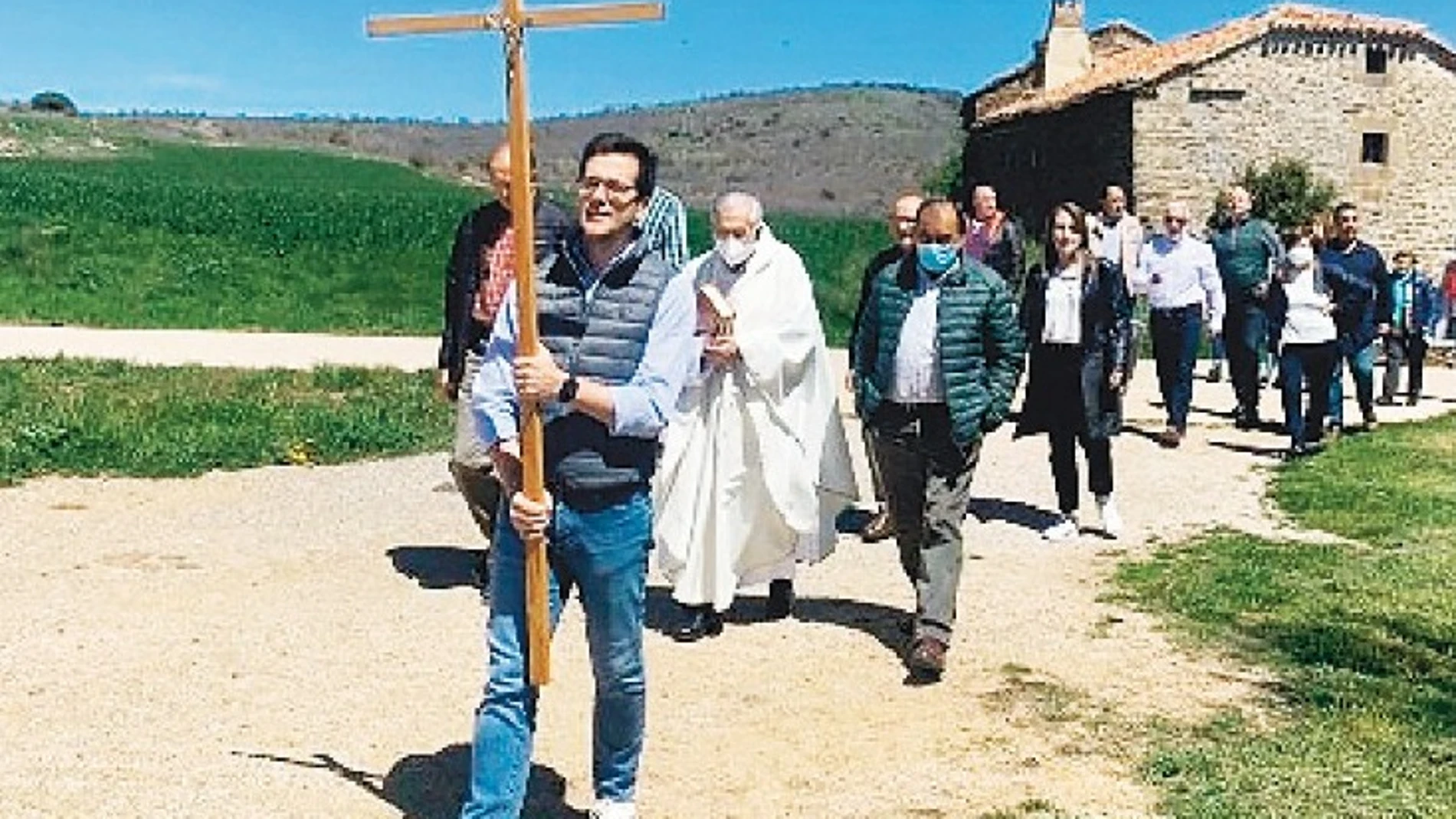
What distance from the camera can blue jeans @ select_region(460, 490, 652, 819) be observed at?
4.59 metres

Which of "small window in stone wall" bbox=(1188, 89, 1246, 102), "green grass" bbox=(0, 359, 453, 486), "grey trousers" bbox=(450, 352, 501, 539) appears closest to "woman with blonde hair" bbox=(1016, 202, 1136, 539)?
"grey trousers" bbox=(450, 352, 501, 539)

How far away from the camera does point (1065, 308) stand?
9617 mm

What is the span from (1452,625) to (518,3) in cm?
525

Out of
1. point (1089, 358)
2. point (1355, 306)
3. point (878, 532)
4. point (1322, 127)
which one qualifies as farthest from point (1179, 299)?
point (1322, 127)

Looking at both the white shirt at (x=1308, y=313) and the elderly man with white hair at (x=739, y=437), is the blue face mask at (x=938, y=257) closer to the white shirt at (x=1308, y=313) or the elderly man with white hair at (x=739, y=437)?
the elderly man with white hair at (x=739, y=437)

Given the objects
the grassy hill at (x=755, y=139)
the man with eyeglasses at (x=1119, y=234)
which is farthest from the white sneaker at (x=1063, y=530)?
the grassy hill at (x=755, y=139)

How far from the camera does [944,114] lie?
10650cm

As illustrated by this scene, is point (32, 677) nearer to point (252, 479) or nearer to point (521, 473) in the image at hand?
point (521, 473)

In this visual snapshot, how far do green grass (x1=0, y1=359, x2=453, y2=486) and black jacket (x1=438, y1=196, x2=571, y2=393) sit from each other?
13.6 ft

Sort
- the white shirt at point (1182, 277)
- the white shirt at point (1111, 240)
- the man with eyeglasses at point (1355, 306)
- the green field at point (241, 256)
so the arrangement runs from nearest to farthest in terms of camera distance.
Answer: the white shirt at point (1111, 240)
the man with eyeglasses at point (1355, 306)
the white shirt at point (1182, 277)
the green field at point (241, 256)

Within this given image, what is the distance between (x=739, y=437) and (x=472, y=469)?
3.62ft

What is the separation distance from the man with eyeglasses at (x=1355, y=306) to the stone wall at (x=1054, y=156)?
20.7 meters

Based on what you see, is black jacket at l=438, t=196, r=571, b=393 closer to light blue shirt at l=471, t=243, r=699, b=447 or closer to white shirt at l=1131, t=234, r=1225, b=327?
light blue shirt at l=471, t=243, r=699, b=447

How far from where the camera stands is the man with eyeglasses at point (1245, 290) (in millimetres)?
14453
